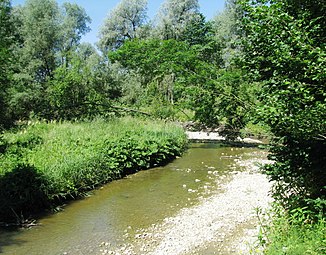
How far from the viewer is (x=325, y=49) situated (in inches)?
165

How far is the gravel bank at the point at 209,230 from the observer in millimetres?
6328

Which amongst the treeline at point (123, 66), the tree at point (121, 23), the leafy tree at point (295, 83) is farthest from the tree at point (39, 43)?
the leafy tree at point (295, 83)

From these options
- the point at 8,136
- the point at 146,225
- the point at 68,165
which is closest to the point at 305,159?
the point at 146,225

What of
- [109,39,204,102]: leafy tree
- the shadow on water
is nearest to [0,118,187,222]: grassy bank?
the shadow on water

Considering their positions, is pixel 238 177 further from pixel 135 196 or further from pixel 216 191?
pixel 135 196

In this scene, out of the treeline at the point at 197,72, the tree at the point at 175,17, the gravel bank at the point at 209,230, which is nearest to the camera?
the treeline at the point at 197,72

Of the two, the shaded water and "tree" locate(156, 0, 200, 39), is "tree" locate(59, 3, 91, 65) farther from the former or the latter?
the shaded water

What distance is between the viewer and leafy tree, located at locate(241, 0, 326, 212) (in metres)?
4.07

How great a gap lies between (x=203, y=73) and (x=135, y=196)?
4.76m

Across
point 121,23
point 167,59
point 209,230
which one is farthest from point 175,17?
point 209,230

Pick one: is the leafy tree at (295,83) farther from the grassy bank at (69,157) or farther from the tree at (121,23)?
the tree at (121,23)

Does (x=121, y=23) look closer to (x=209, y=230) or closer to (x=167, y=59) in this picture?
(x=167, y=59)

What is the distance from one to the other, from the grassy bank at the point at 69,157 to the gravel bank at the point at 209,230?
2.90 meters

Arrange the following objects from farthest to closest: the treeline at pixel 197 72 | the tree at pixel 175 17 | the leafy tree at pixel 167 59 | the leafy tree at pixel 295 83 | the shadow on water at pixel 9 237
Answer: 1. the tree at pixel 175 17
2. the leafy tree at pixel 167 59
3. the shadow on water at pixel 9 237
4. the treeline at pixel 197 72
5. the leafy tree at pixel 295 83
